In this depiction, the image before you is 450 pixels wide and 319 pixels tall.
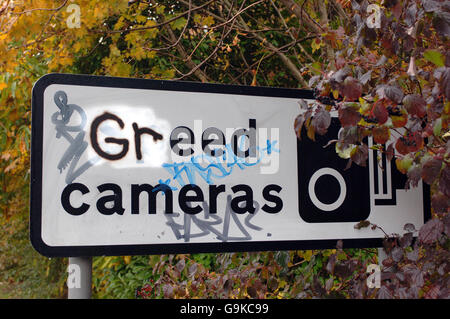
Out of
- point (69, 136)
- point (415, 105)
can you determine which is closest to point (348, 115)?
point (415, 105)

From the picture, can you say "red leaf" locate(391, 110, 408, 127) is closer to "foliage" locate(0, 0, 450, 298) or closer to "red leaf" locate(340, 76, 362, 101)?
"foliage" locate(0, 0, 450, 298)

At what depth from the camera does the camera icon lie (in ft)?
6.35

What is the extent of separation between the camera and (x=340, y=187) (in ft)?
6.49

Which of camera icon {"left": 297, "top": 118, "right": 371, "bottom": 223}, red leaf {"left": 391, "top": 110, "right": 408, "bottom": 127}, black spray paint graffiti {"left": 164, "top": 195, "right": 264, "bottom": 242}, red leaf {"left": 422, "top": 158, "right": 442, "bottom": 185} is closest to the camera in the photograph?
red leaf {"left": 422, "top": 158, "right": 442, "bottom": 185}

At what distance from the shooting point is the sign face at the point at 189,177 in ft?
5.47

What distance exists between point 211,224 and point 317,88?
574 mm

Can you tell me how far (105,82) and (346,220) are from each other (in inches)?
38.8

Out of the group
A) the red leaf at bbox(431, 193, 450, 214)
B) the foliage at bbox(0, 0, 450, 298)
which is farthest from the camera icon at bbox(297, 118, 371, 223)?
the red leaf at bbox(431, 193, 450, 214)

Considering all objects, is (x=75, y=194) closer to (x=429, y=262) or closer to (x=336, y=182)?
(x=336, y=182)

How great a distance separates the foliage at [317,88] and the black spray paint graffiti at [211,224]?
1.05 ft

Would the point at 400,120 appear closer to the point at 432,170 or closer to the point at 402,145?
the point at 402,145

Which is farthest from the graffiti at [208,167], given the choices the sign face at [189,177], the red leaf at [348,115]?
the red leaf at [348,115]

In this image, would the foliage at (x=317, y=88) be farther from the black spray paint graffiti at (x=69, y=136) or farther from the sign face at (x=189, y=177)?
the black spray paint graffiti at (x=69, y=136)
